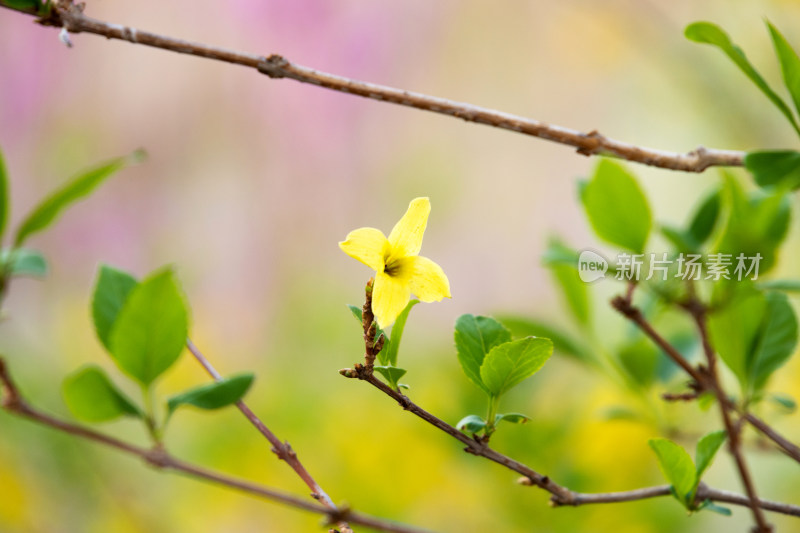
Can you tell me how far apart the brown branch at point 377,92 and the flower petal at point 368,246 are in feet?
0.19

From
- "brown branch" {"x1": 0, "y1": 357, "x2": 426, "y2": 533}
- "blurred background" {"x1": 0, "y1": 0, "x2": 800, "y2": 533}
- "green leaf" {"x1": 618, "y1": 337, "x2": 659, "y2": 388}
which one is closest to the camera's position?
"brown branch" {"x1": 0, "y1": 357, "x2": 426, "y2": 533}

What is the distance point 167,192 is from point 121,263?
0.58ft

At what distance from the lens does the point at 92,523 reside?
2.75ft

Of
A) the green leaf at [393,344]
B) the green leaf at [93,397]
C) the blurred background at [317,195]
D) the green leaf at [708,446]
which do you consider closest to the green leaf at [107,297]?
the green leaf at [93,397]

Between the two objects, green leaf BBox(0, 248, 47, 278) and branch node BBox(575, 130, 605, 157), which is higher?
branch node BBox(575, 130, 605, 157)

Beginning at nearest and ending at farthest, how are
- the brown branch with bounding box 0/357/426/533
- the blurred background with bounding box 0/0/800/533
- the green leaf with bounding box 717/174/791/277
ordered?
the brown branch with bounding box 0/357/426/533 < the green leaf with bounding box 717/174/791/277 < the blurred background with bounding box 0/0/800/533

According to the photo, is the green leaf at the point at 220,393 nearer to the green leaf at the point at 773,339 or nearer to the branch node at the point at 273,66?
the branch node at the point at 273,66

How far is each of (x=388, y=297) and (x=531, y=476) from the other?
2.9 inches

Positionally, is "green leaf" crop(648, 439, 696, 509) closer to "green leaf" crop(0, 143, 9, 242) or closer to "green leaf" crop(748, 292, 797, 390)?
"green leaf" crop(748, 292, 797, 390)

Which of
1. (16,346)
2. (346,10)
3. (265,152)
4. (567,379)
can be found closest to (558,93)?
(346,10)

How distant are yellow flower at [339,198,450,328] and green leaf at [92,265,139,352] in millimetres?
131

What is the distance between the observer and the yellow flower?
200 mm

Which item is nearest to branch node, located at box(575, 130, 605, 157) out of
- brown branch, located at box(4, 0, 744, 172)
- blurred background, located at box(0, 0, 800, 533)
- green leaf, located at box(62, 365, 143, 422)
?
brown branch, located at box(4, 0, 744, 172)

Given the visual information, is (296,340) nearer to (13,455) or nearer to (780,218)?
(13,455)
